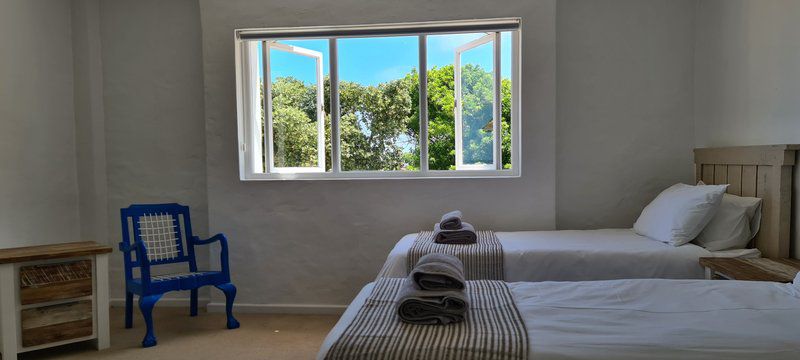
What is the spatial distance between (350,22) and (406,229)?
5.29 feet

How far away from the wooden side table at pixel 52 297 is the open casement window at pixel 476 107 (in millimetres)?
2578

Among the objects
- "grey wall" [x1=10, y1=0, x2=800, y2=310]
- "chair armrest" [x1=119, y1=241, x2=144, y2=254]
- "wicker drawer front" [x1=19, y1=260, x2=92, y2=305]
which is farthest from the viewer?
"grey wall" [x1=10, y1=0, x2=800, y2=310]

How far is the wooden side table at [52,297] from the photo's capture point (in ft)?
9.89

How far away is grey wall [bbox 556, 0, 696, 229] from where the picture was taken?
3.87 meters

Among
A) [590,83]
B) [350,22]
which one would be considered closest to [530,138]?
[590,83]

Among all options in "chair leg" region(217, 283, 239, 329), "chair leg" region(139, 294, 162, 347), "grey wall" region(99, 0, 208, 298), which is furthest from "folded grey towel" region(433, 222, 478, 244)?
"grey wall" region(99, 0, 208, 298)

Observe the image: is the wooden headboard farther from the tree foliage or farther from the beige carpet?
the beige carpet

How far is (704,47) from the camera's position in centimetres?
371

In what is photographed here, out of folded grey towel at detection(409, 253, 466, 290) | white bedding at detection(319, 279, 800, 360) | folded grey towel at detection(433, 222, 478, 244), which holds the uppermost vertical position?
folded grey towel at detection(409, 253, 466, 290)

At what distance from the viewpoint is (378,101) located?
418 centimetres

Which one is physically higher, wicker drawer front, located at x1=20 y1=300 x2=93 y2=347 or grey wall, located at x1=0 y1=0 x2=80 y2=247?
grey wall, located at x1=0 y1=0 x2=80 y2=247

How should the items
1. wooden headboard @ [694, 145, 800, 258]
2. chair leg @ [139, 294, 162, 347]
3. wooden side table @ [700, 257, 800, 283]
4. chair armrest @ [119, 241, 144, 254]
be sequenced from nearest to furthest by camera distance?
wooden side table @ [700, 257, 800, 283], wooden headboard @ [694, 145, 800, 258], chair leg @ [139, 294, 162, 347], chair armrest @ [119, 241, 144, 254]

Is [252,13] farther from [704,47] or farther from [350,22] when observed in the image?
[704,47]

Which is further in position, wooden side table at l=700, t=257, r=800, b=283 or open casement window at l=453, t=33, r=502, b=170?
open casement window at l=453, t=33, r=502, b=170
